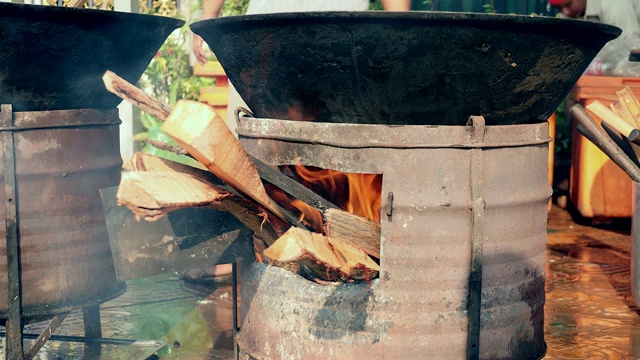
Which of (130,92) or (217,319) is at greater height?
(130,92)

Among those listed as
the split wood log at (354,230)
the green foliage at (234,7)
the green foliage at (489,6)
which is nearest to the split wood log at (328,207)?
the split wood log at (354,230)

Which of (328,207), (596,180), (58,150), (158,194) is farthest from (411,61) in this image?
(596,180)

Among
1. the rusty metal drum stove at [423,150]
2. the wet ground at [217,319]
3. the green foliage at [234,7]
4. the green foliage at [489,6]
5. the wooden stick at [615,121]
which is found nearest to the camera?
the rusty metal drum stove at [423,150]

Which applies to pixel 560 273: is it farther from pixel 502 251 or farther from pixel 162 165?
pixel 162 165

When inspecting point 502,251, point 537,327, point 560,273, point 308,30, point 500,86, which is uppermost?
point 308,30

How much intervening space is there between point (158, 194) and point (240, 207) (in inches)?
12.6

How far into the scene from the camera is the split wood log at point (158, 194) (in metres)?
2.33

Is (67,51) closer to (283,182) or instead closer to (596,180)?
(283,182)

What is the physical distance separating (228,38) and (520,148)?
39.0 inches

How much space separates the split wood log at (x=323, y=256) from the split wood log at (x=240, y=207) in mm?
205

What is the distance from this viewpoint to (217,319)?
4.04 meters

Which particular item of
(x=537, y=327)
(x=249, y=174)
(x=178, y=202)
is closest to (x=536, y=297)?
(x=537, y=327)

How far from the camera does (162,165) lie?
2.65 metres

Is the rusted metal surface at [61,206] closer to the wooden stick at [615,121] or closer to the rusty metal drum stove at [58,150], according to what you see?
the rusty metal drum stove at [58,150]
